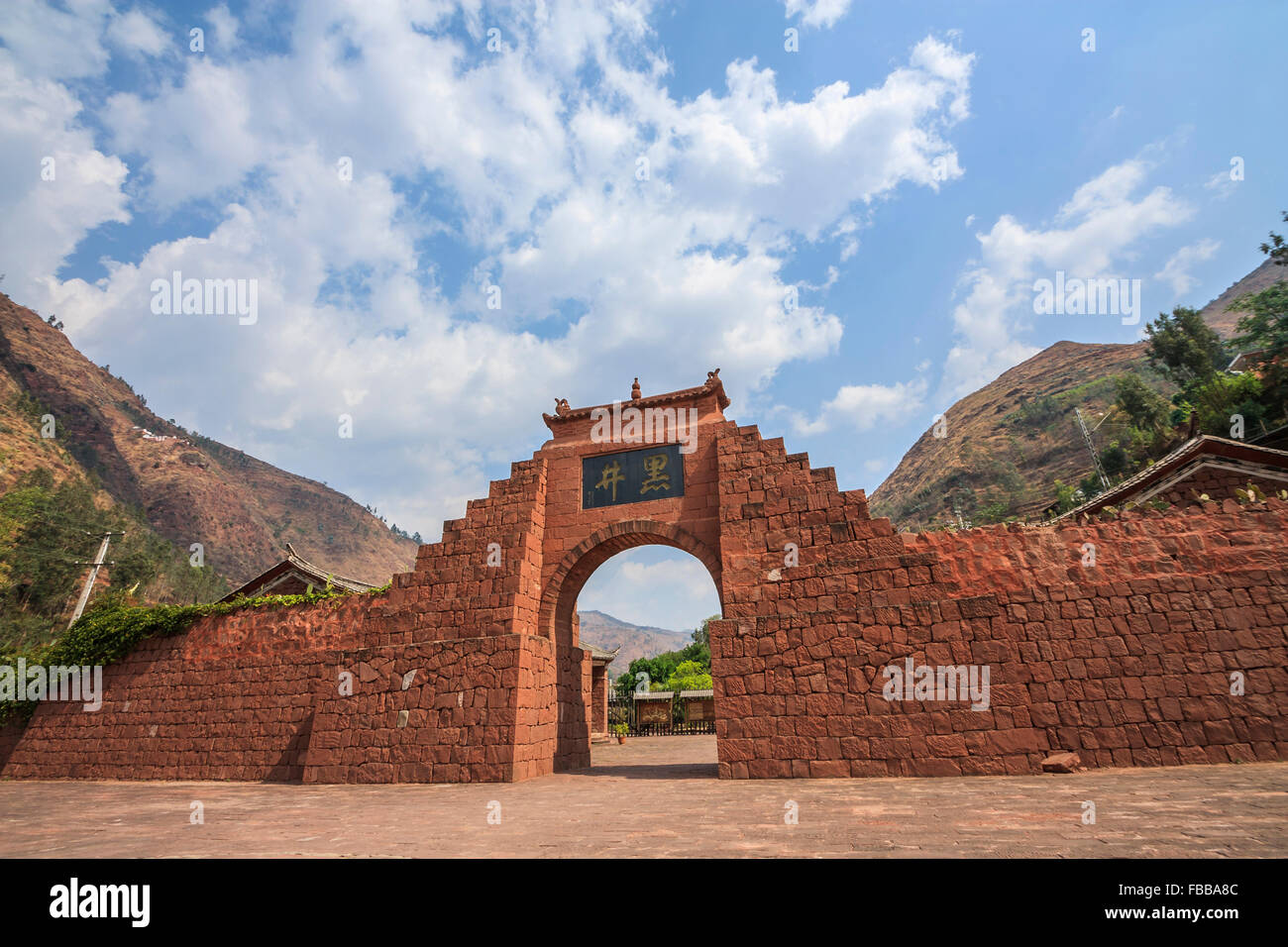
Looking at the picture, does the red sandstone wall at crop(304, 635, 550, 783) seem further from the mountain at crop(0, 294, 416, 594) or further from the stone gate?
the mountain at crop(0, 294, 416, 594)

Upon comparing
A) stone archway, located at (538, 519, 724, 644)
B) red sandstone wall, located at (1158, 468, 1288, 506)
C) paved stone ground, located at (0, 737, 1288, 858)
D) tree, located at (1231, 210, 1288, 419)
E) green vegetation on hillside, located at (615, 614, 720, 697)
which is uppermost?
tree, located at (1231, 210, 1288, 419)

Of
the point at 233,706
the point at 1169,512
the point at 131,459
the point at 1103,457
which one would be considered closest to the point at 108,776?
the point at 233,706

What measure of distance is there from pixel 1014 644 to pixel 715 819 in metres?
6.06

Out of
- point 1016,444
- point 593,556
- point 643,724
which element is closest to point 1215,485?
point 593,556

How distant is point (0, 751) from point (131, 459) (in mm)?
87567

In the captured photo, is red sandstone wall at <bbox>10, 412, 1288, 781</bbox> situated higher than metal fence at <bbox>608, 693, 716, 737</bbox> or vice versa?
red sandstone wall at <bbox>10, 412, 1288, 781</bbox>

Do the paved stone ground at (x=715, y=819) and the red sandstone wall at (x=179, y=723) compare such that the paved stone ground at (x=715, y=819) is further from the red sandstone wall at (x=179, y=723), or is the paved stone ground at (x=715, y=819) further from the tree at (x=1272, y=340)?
the tree at (x=1272, y=340)

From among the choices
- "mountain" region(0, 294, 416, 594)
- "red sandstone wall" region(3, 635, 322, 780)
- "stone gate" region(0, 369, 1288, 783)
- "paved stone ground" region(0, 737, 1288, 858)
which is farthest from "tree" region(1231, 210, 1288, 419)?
"mountain" region(0, 294, 416, 594)

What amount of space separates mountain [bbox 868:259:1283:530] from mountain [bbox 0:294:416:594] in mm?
77393

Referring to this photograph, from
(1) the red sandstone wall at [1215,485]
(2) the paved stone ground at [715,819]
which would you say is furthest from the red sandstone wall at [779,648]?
(1) the red sandstone wall at [1215,485]

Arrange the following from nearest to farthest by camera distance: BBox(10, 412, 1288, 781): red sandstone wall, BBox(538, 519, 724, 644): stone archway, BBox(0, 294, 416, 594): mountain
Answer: BBox(10, 412, 1288, 781): red sandstone wall, BBox(538, 519, 724, 644): stone archway, BBox(0, 294, 416, 594): mountain

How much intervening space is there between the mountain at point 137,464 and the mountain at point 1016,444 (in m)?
77.4

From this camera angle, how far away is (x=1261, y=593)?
896 centimetres

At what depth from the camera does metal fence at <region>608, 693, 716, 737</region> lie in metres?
30.7
